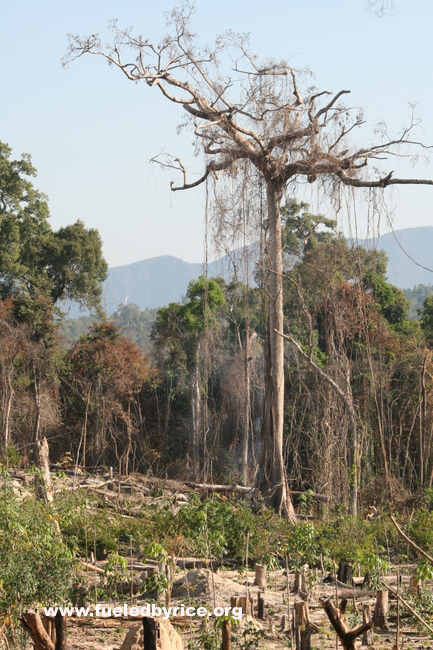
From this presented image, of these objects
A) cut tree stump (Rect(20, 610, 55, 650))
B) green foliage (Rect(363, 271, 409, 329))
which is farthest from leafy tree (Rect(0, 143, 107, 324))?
cut tree stump (Rect(20, 610, 55, 650))

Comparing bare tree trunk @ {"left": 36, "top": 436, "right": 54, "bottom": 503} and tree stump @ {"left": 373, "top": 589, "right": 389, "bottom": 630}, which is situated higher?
bare tree trunk @ {"left": 36, "top": 436, "right": 54, "bottom": 503}

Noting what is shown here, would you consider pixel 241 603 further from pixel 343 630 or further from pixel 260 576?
pixel 343 630

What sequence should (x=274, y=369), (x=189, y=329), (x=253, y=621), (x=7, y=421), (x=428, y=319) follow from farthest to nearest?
(x=189, y=329), (x=428, y=319), (x=7, y=421), (x=274, y=369), (x=253, y=621)

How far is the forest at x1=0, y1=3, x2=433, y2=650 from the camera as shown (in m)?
4.88

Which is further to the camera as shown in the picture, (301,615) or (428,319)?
(428,319)

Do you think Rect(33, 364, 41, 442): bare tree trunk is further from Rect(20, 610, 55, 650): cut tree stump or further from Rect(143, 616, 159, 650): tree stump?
Rect(143, 616, 159, 650): tree stump

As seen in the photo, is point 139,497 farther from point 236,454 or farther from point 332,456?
point 236,454

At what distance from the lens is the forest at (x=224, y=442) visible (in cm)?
488

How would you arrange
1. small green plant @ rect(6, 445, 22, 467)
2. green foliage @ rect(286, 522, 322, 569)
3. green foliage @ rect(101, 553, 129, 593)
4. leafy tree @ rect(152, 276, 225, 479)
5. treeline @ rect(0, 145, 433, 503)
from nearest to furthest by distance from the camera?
1. green foliage @ rect(101, 553, 129, 593)
2. green foliage @ rect(286, 522, 322, 569)
3. small green plant @ rect(6, 445, 22, 467)
4. treeline @ rect(0, 145, 433, 503)
5. leafy tree @ rect(152, 276, 225, 479)

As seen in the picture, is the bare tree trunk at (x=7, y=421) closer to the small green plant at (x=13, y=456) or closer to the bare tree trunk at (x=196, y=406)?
the small green plant at (x=13, y=456)

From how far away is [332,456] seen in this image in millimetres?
9820

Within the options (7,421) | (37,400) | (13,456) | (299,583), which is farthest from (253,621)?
(37,400)

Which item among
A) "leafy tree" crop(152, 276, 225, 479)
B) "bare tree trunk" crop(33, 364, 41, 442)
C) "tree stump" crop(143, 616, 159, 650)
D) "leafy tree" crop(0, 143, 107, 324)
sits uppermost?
"leafy tree" crop(0, 143, 107, 324)

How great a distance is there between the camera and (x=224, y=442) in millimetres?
16250
